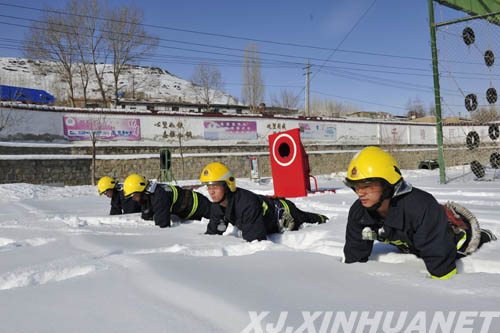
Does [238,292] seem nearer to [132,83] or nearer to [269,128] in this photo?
[269,128]

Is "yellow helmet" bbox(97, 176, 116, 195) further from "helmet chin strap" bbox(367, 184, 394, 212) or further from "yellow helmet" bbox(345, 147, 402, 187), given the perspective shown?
"helmet chin strap" bbox(367, 184, 394, 212)

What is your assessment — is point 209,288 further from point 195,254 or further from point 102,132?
point 102,132

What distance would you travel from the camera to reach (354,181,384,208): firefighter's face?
2541mm

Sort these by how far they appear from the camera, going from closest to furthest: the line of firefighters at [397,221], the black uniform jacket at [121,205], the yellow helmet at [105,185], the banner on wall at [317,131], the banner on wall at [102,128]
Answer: the line of firefighters at [397,221], the black uniform jacket at [121,205], the yellow helmet at [105,185], the banner on wall at [102,128], the banner on wall at [317,131]

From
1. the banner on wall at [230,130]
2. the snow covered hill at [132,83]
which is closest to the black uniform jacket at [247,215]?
the banner on wall at [230,130]

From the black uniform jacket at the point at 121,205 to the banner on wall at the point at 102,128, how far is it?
12.6 meters

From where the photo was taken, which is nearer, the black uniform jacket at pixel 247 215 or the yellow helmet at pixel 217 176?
the black uniform jacket at pixel 247 215

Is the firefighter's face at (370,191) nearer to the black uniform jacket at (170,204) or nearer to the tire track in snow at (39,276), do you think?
the tire track in snow at (39,276)

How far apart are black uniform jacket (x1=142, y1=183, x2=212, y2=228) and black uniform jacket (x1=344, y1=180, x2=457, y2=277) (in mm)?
3431

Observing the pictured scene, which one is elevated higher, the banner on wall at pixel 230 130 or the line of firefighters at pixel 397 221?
the banner on wall at pixel 230 130

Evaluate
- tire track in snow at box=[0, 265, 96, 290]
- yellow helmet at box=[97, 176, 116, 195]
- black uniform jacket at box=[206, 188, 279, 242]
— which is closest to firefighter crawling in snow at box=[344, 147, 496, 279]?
black uniform jacket at box=[206, 188, 279, 242]

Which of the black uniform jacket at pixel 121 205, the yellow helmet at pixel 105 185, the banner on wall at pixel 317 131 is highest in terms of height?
the banner on wall at pixel 317 131

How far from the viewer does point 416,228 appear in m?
2.48

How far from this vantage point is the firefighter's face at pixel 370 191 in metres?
2.54
